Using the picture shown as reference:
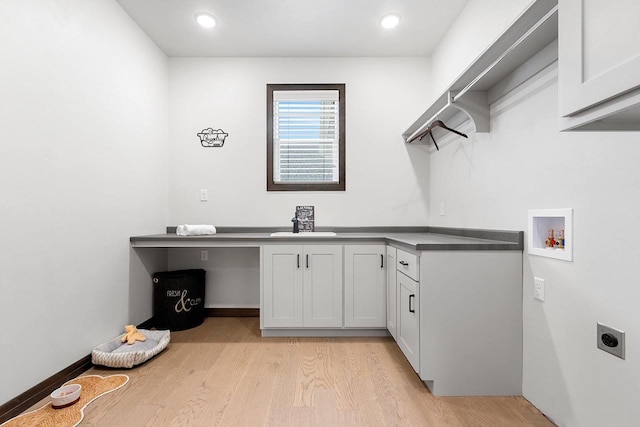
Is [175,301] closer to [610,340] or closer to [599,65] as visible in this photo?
[610,340]

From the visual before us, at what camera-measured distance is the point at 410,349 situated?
1828 mm

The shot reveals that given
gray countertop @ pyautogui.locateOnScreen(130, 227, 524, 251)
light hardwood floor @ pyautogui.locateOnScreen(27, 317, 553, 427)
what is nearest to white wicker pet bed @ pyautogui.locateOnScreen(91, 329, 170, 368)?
light hardwood floor @ pyautogui.locateOnScreen(27, 317, 553, 427)


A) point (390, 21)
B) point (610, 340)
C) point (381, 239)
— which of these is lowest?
point (610, 340)

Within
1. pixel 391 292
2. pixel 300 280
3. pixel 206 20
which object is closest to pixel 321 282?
pixel 300 280

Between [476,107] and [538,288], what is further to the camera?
[476,107]

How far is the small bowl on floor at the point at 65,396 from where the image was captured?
5.13 feet

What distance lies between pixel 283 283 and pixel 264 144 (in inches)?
57.2

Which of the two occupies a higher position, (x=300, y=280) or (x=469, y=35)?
(x=469, y=35)

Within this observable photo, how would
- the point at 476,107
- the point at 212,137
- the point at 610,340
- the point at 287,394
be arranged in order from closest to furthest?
the point at 610,340 → the point at 287,394 → the point at 476,107 → the point at 212,137

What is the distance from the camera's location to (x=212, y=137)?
3086mm

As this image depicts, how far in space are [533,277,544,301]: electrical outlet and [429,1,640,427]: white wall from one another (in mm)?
37

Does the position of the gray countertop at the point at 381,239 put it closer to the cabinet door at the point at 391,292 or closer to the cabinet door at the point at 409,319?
the cabinet door at the point at 391,292

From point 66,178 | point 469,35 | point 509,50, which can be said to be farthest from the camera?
point 469,35

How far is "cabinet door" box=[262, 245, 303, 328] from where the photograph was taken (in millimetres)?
2488
